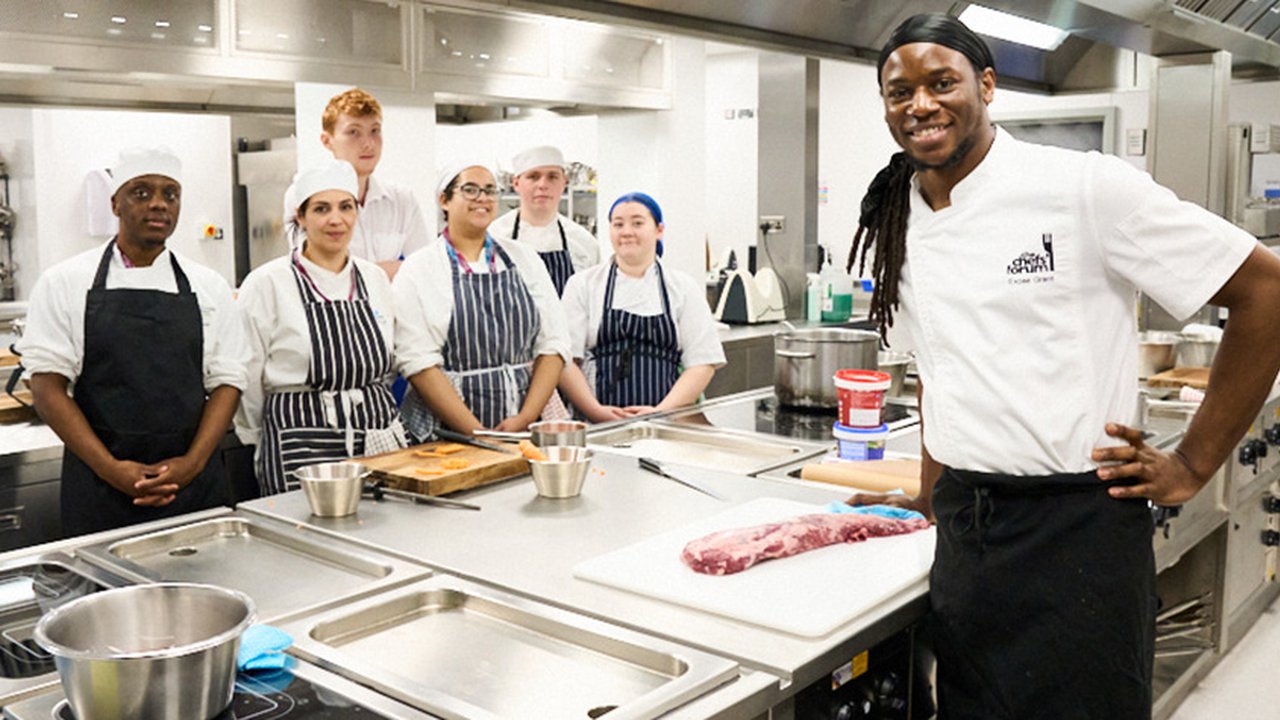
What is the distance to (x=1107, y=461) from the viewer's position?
1613 millimetres

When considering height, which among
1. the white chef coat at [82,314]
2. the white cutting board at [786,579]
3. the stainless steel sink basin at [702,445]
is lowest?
the white cutting board at [786,579]

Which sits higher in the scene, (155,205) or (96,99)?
(96,99)

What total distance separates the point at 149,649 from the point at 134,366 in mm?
1446

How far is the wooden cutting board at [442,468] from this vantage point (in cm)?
221

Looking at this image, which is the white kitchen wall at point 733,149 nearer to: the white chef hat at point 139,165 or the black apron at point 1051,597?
the white chef hat at point 139,165

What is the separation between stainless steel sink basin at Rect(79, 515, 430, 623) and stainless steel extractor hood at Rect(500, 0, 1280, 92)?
96 cm

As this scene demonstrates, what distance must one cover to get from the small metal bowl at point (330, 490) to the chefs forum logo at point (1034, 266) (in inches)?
48.5

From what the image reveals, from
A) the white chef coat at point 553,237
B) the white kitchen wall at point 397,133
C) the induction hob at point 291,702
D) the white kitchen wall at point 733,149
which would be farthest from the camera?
the white kitchen wall at point 733,149

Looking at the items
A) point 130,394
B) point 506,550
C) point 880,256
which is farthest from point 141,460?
point 880,256

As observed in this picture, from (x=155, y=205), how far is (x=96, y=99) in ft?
11.2

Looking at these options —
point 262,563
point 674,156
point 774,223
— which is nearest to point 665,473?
point 262,563

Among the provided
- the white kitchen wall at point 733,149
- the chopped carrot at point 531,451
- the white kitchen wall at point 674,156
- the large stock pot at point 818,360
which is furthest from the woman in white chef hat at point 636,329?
the white kitchen wall at point 733,149

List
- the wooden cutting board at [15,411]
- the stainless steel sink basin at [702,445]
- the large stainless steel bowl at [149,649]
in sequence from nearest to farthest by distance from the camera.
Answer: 1. the large stainless steel bowl at [149,649]
2. the stainless steel sink basin at [702,445]
3. the wooden cutting board at [15,411]

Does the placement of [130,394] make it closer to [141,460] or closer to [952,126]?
[141,460]
